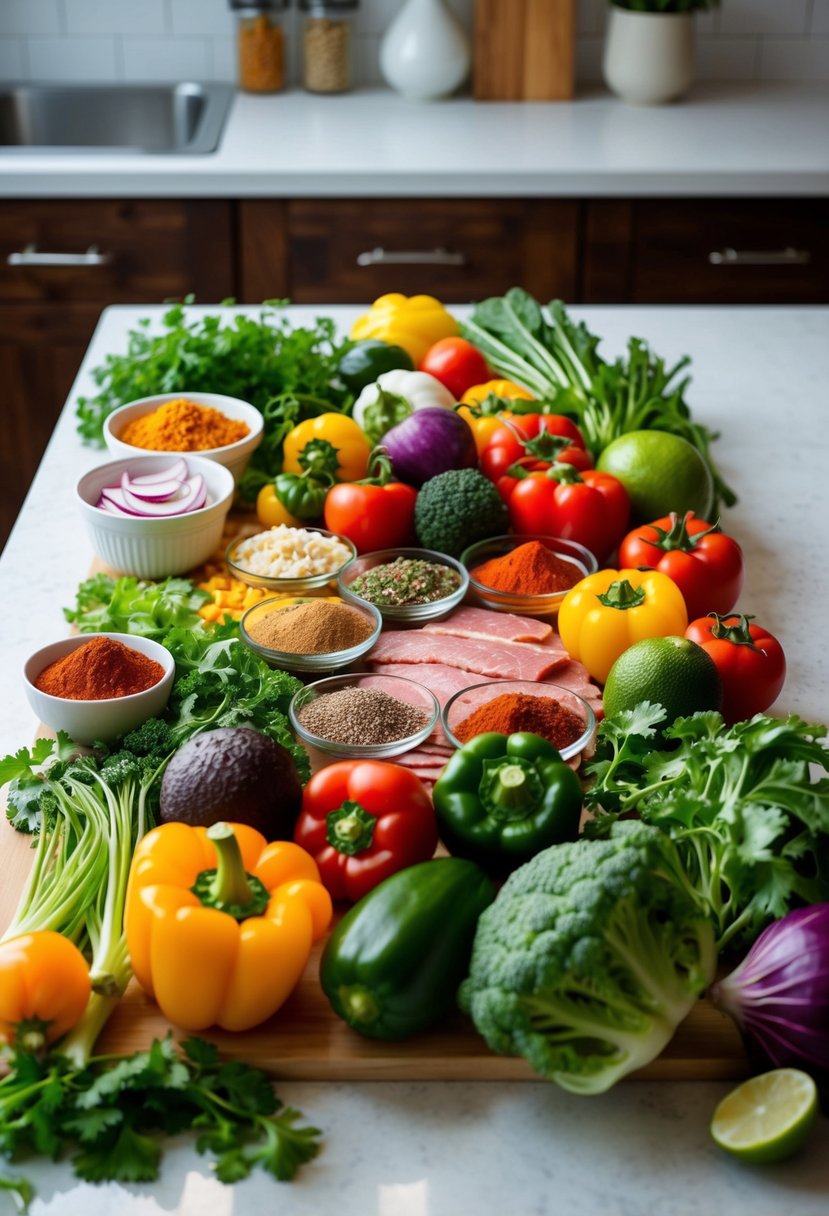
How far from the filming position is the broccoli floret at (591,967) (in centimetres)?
107

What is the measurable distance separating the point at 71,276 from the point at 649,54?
5.48ft

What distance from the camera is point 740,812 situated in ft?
3.91

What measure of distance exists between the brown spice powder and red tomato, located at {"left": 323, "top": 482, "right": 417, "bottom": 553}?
0.77 ft

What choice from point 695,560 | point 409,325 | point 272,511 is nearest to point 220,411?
point 272,511

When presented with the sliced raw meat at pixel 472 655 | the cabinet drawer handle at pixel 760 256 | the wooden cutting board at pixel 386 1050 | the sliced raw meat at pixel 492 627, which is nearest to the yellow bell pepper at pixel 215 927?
the wooden cutting board at pixel 386 1050

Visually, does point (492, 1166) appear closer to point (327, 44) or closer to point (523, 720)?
point (523, 720)

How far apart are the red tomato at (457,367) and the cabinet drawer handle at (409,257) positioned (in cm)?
98

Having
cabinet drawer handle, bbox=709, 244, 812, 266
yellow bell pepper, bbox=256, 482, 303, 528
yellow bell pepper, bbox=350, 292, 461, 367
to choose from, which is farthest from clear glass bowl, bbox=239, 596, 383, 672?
cabinet drawer handle, bbox=709, 244, 812, 266

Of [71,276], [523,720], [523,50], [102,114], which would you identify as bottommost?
[71,276]

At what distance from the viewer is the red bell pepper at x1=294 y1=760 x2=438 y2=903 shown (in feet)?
4.25

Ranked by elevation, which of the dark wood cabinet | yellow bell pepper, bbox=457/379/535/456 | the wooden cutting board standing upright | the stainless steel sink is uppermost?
the wooden cutting board standing upright

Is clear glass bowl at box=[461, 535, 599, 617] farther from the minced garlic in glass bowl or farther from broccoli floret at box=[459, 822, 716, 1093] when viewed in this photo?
broccoli floret at box=[459, 822, 716, 1093]

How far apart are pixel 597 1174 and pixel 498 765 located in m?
0.40

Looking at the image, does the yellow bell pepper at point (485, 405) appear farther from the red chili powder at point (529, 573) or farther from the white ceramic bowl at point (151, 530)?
the white ceramic bowl at point (151, 530)
